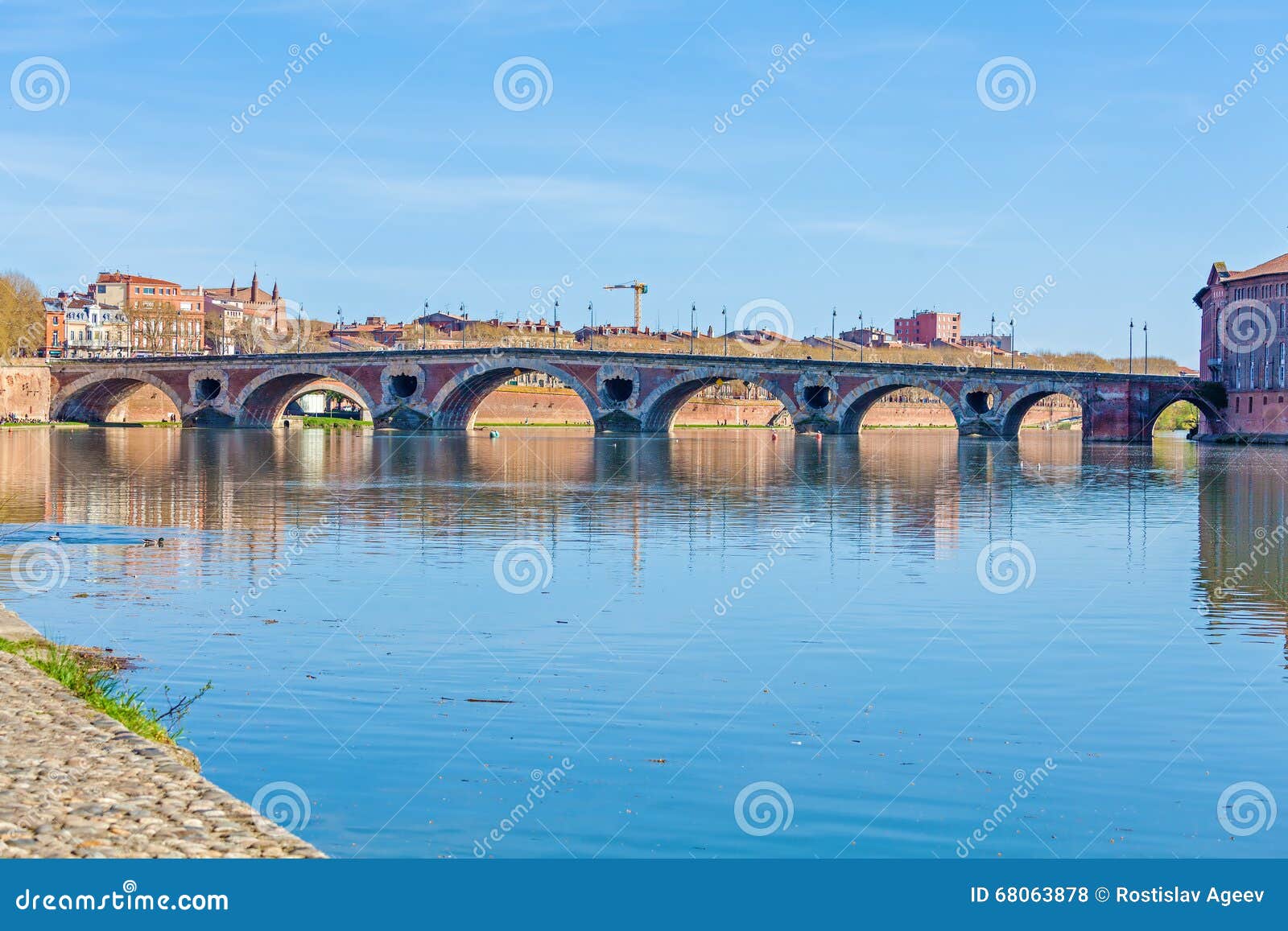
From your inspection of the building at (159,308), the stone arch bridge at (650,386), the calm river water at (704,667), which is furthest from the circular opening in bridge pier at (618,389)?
the calm river water at (704,667)

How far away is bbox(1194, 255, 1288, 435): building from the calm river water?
57.8 meters

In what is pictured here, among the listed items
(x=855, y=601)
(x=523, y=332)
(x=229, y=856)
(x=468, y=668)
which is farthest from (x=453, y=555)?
(x=523, y=332)

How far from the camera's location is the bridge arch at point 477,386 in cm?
9538

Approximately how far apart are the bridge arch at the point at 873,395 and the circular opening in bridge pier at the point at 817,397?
55.8 inches

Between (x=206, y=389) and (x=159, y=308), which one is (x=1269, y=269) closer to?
(x=206, y=389)

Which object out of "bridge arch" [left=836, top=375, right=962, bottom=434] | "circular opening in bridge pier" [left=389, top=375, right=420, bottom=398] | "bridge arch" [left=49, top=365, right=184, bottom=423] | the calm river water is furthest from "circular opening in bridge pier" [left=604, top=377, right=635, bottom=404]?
the calm river water

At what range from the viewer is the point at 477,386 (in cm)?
10025

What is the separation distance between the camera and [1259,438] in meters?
85.8

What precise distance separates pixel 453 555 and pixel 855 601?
733cm

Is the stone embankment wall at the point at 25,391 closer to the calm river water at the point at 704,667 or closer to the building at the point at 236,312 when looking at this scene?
the building at the point at 236,312

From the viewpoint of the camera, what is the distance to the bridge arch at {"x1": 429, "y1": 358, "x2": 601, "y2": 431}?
313 feet

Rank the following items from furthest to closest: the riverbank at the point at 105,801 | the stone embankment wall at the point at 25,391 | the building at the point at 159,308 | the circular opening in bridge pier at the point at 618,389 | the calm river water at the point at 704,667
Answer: the building at the point at 159,308 < the stone embankment wall at the point at 25,391 < the circular opening in bridge pier at the point at 618,389 < the calm river water at the point at 704,667 < the riverbank at the point at 105,801

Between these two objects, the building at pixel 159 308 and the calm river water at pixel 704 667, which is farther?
the building at pixel 159 308
